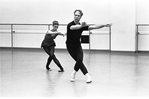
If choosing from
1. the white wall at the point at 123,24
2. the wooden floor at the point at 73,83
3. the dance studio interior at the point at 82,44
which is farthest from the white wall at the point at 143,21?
the wooden floor at the point at 73,83

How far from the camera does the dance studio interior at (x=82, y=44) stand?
796cm

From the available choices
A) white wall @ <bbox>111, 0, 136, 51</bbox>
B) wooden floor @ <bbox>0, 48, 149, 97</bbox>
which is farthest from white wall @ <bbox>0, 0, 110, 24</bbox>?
wooden floor @ <bbox>0, 48, 149, 97</bbox>

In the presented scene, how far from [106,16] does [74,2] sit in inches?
65.0

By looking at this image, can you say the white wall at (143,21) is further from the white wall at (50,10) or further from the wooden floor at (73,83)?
the wooden floor at (73,83)

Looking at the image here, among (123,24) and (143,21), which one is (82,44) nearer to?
(123,24)

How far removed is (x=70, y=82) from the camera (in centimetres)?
751

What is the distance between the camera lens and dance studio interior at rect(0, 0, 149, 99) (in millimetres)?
7960

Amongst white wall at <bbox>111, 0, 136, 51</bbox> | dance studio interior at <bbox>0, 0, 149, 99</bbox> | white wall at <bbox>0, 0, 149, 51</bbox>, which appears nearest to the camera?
dance studio interior at <bbox>0, 0, 149, 99</bbox>

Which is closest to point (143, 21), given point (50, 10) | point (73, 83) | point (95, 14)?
point (95, 14)

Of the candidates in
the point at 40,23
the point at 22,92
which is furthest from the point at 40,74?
the point at 40,23

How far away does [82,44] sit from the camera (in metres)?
15.5

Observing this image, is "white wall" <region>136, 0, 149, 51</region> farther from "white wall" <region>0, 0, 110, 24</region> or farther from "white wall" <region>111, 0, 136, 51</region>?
"white wall" <region>0, 0, 110, 24</region>

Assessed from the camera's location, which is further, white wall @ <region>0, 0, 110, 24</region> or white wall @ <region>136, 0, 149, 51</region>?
white wall @ <region>0, 0, 110, 24</region>

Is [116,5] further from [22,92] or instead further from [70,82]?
[22,92]
